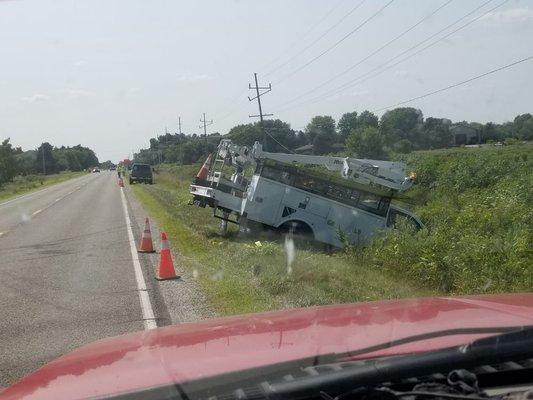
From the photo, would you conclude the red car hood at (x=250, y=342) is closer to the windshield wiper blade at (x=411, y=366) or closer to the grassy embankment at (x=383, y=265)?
the windshield wiper blade at (x=411, y=366)

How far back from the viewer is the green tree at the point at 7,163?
92.9 metres

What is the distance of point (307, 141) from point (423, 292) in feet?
132

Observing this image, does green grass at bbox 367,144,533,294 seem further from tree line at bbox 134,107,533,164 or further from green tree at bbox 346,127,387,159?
tree line at bbox 134,107,533,164

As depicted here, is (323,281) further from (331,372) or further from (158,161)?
(158,161)

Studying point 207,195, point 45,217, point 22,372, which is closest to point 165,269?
point 22,372

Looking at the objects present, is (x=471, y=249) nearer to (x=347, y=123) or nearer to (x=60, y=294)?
(x=60, y=294)

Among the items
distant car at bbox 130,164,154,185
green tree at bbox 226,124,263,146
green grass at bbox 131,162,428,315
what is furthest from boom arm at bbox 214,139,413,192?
distant car at bbox 130,164,154,185

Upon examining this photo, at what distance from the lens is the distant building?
1817 inches

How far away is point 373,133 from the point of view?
38.5 meters

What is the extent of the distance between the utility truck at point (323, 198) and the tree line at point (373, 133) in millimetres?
16495

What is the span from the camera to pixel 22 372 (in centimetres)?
634

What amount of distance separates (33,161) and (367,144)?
12989 centimetres

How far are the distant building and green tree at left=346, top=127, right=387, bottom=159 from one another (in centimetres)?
899

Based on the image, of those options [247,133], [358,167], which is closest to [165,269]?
[358,167]
